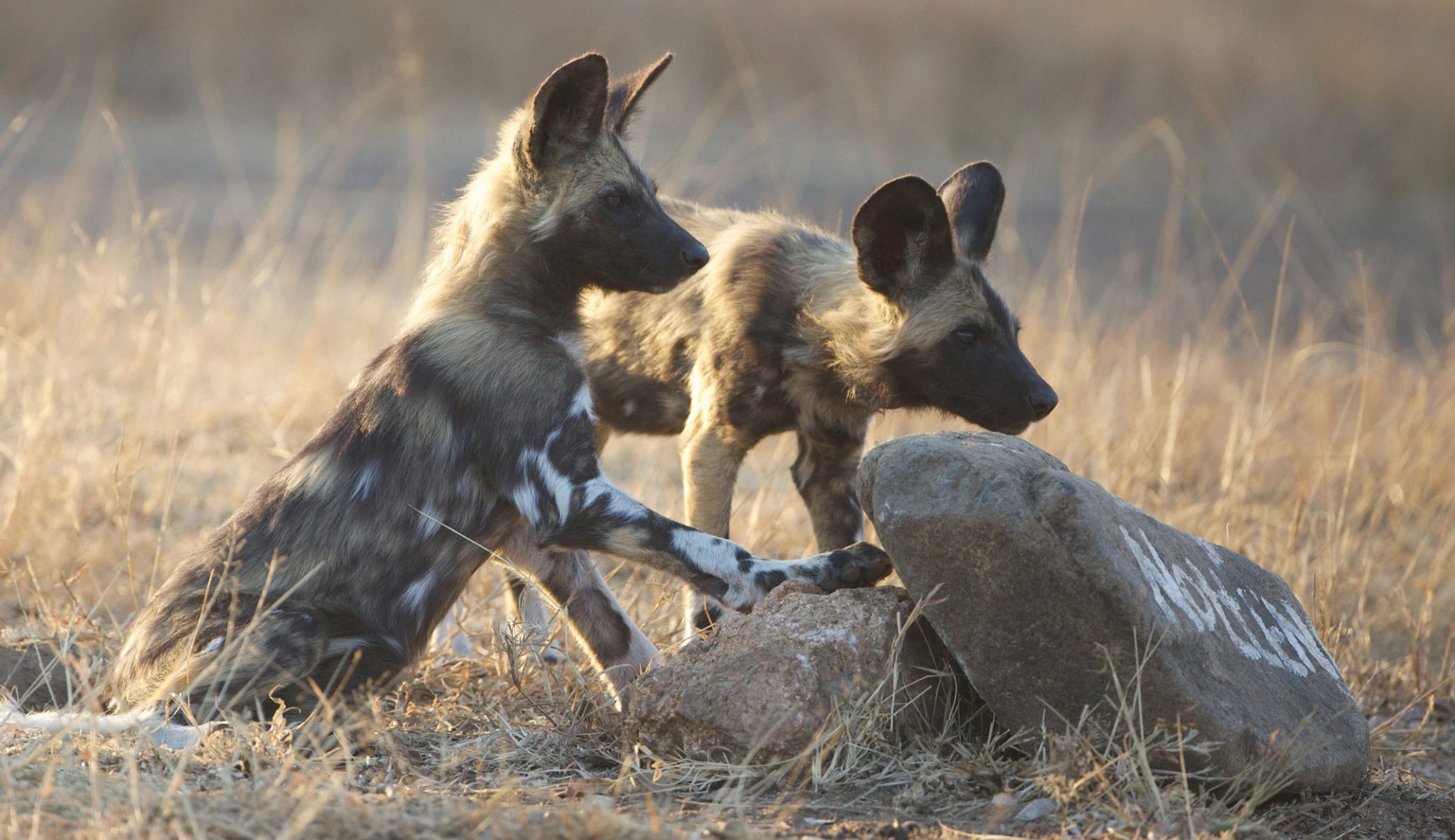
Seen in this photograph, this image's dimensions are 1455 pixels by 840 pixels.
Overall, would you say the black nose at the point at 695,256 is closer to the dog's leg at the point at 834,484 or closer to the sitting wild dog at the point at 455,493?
the sitting wild dog at the point at 455,493

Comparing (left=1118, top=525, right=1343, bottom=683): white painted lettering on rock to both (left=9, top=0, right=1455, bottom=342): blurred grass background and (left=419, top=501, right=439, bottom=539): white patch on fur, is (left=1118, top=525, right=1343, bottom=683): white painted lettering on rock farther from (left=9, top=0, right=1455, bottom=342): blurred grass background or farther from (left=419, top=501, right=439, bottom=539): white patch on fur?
(left=9, top=0, right=1455, bottom=342): blurred grass background

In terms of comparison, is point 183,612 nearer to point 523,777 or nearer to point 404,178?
point 523,777

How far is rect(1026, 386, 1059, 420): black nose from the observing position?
3617mm

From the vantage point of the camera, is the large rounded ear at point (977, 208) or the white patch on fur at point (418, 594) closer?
the white patch on fur at point (418, 594)

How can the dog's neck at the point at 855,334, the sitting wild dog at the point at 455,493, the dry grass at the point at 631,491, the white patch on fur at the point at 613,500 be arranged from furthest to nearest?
the dog's neck at the point at 855,334 → the white patch on fur at the point at 613,500 → the sitting wild dog at the point at 455,493 → the dry grass at the point at 631,491

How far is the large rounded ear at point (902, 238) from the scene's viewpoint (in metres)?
3.49

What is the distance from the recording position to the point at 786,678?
272 centimetres

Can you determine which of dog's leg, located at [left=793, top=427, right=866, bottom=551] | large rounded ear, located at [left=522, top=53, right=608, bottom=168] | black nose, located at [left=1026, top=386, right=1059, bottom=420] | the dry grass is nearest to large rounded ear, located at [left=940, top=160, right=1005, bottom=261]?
the dry grass

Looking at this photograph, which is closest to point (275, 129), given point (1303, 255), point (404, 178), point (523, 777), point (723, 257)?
point (404, 178)

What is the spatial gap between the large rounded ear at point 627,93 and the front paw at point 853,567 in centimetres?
130

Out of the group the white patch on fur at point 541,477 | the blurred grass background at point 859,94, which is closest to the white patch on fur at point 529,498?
the white patch on fur at point 541,477

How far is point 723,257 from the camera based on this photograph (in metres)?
3.95

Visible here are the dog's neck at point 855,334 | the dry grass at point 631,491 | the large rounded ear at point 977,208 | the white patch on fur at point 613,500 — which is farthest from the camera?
the large rounded ear at point 977,208

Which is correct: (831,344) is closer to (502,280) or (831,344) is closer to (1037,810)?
(502,280)
